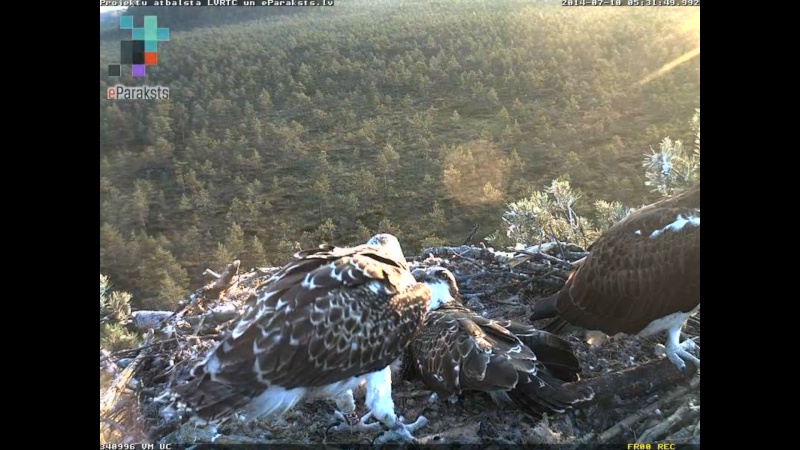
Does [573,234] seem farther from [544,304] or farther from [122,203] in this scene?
[122,203]

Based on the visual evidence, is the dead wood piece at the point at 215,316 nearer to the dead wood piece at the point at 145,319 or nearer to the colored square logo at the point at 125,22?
the dead wood piece at the point at 145,319

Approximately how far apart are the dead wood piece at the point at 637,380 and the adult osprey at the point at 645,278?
8cm

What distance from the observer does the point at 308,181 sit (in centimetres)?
498

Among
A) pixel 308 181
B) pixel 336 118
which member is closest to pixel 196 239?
pixel 308 181

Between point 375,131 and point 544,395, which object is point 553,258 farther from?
point 375,131

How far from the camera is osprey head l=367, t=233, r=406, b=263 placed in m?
4.51

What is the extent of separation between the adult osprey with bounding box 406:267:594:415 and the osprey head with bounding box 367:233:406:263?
511 millimetres

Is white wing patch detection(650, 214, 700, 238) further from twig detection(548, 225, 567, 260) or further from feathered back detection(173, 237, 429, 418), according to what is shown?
feathered back detection(173, 237, 429, 418)

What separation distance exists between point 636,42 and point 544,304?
2209mm

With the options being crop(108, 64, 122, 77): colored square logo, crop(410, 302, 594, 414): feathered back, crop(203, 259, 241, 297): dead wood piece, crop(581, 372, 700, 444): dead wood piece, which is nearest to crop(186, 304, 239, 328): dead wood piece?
crop(203, 259, 241, 297): dead wood piece

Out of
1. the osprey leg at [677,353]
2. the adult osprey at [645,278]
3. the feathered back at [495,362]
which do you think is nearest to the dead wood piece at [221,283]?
the feathered back at [495,362]

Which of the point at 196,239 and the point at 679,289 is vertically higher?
the point at 196,239

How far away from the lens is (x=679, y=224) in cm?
436
